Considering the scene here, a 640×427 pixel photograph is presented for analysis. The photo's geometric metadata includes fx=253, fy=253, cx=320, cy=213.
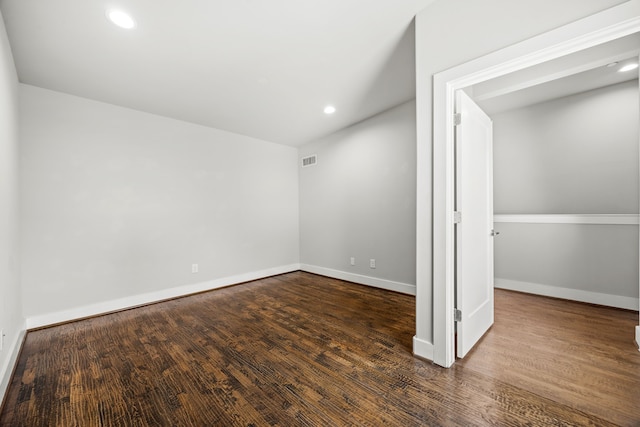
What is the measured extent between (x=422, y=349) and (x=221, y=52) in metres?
3.01

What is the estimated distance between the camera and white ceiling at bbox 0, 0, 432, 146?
71.5 inches

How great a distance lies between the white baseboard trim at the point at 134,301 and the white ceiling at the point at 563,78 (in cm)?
405

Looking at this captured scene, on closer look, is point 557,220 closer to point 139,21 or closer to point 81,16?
point 139,21

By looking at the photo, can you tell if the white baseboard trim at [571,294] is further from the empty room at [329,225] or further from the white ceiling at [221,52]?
the white ceiling at [221,52]

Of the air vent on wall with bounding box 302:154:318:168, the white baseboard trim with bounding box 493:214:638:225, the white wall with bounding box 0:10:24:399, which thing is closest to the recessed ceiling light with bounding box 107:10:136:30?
the white wall with bounding box 0:10:24:399

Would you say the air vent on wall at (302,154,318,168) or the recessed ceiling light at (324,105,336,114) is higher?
the recessed ceiling light at (324,105,336,114)

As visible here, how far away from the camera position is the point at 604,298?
2.96 meters

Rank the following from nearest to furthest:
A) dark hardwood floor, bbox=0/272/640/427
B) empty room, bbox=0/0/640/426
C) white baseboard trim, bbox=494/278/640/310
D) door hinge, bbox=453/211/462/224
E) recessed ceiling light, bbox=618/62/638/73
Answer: dark hardwood floor, bbox=0/272/640/427
empty room, bbox=0/0/640/426
door hinge, bbox=453/211/462/224
recessed ceiling light, bbox=618/62/638/73
white baseboard trim, bbox=494/278/640/310

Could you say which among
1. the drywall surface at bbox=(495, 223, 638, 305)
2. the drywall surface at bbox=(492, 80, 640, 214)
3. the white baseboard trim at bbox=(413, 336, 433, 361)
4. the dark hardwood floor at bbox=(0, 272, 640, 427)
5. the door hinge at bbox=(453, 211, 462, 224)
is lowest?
the dark hardwood floor at bbox=(0, 272, 640, 427)

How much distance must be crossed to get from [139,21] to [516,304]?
466 cm

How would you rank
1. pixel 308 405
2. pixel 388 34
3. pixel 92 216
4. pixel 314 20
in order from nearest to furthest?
pixel 308 405
pixel 314 20
pixel 388 34
pixel 92 216

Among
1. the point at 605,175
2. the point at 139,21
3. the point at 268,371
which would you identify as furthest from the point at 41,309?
the point at 605,175

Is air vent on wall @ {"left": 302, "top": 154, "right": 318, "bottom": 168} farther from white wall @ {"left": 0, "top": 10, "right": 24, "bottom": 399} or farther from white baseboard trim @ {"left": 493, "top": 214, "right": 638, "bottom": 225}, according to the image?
white wall @ {"left": 0, "top": 10, "right": 24, "bottom": 399}

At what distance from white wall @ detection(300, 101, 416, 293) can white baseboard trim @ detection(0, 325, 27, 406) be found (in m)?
3.63
